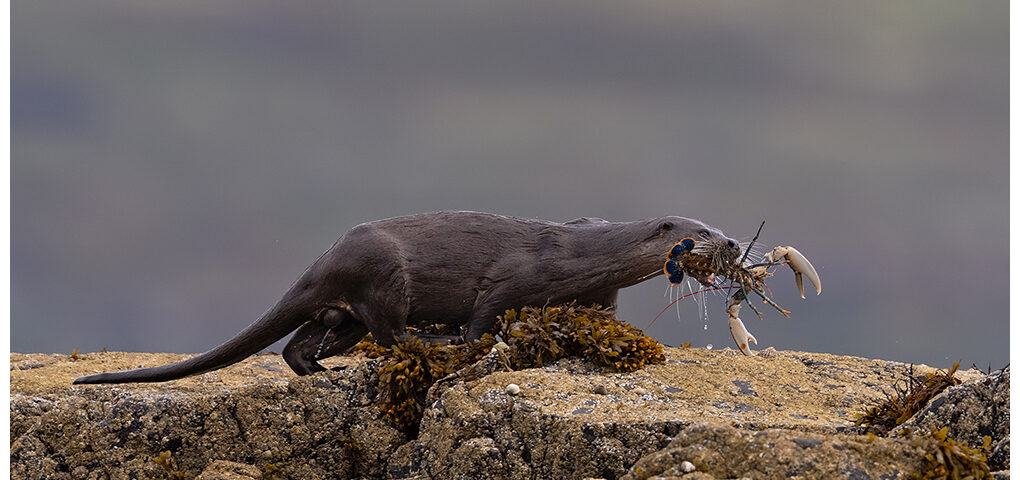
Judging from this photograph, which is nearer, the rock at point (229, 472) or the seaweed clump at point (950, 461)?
the seaweed clump at point (950, 461)

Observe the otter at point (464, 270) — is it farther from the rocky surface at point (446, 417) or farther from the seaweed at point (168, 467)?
the seaweed at point (168, 467)

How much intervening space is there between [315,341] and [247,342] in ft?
1.94

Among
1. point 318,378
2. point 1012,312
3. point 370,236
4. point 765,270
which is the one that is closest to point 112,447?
point 318,378

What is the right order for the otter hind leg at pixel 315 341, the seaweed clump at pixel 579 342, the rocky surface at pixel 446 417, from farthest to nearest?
1. the otter hind leg at pixel 315 341
2. the seaweed clump at pixel 579 342
3. the rocky surface at pixel 446 417

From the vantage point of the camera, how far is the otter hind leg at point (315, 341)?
28.7 feet

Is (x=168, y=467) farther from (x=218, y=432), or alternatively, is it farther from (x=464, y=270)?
(x=464, y=270)

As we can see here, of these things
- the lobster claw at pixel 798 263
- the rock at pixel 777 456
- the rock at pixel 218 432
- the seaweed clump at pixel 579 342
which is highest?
the lobster claw at pixel 798 263

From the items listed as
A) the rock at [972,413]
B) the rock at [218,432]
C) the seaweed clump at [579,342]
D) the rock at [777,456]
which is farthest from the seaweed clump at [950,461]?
the rock at [218,432]

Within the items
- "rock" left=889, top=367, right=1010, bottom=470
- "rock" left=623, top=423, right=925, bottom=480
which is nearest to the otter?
"rock" left=889, top=367, right=1010, bottom=470

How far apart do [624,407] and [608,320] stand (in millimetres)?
1620

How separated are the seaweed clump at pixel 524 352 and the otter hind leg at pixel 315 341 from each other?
1.19m

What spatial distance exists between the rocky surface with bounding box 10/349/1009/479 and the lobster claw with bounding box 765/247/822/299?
71cm

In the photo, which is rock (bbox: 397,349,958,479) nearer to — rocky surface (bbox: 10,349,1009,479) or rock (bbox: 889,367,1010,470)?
rocky surface (bbox: 10,349,1009,479)

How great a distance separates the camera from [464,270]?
26.9 ft
